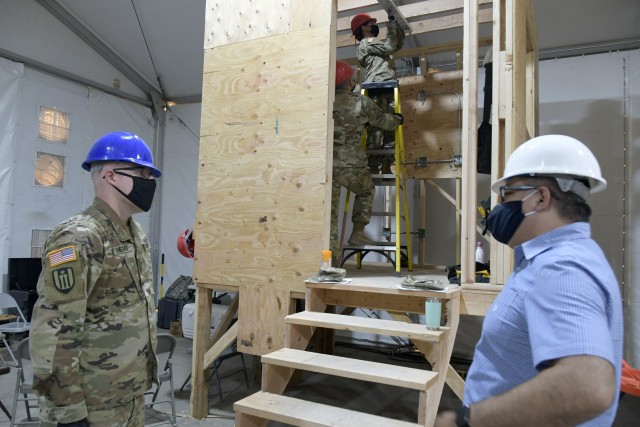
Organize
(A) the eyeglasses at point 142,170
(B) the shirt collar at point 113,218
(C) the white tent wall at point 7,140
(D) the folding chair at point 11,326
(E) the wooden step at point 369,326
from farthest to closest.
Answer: (C) the white tent wall at point 7,140
(D) the folding chair at point 11,326
(E) the wooden step at point 369,326
(A) the eyeglasses at point 142,170
(B) the shirt collar at point 113,218

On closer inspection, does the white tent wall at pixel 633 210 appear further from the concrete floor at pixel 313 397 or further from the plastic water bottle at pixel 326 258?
the plastic water bottle at pixel 326 258

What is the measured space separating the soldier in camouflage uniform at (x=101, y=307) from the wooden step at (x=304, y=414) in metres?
0.66

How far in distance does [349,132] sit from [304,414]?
2.75 meters

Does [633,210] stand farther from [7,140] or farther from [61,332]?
[7,140]

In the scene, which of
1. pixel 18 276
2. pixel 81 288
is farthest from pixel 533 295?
pixel 18 276

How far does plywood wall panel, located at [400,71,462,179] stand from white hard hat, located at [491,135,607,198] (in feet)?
13.6

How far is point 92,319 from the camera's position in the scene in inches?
80.0

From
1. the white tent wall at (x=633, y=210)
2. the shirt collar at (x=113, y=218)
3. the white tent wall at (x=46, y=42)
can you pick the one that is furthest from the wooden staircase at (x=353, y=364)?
the white tent wall at (x=46, y=42)

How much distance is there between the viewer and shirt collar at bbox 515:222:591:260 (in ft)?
4.17

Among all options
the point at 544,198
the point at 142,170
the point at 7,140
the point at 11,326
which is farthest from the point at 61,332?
the point at 7,140

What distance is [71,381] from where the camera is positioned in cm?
185

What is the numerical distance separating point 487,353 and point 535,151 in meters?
0.65

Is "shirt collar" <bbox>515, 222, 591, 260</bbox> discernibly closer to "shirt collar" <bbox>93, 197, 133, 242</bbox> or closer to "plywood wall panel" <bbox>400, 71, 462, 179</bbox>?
"shirt collar" <bbox>93, 197, 133, 242</bbox>

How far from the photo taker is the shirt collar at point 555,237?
4.17 ft
